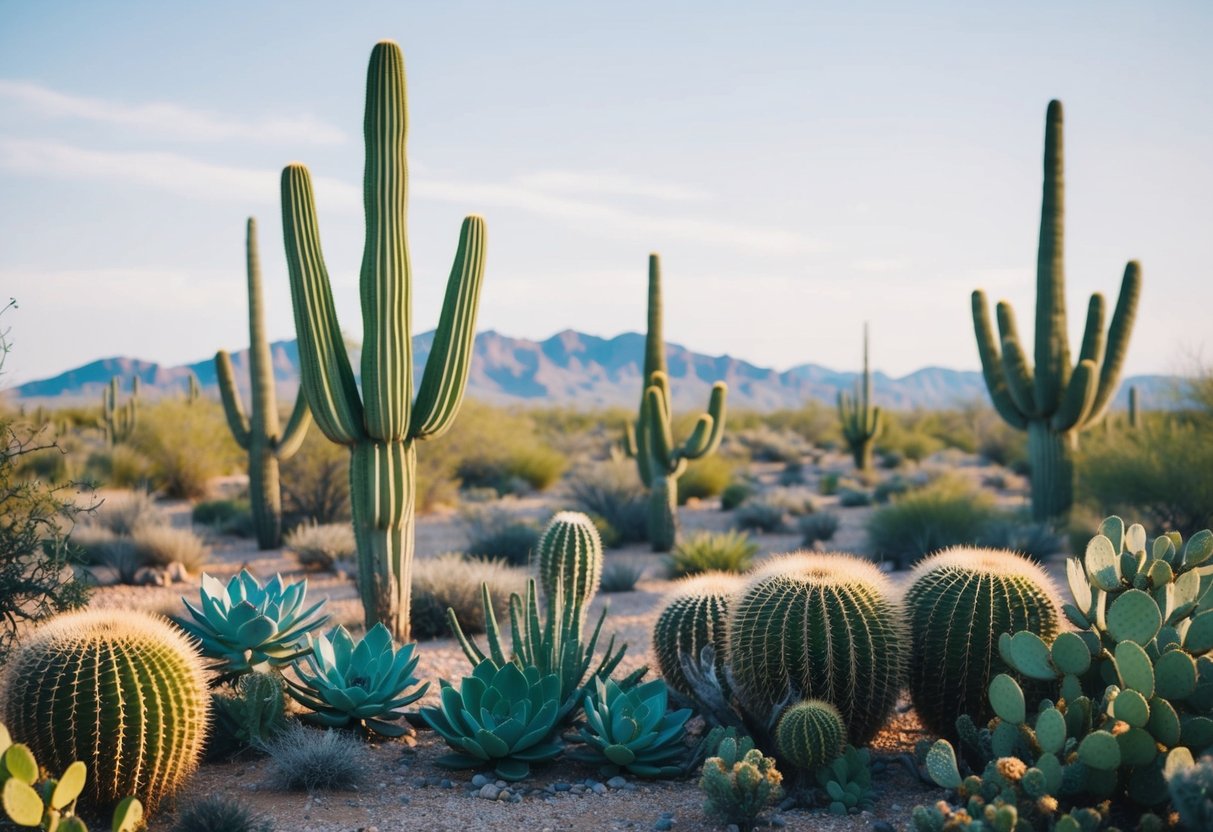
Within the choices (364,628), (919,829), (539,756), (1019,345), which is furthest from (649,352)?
(919,829)

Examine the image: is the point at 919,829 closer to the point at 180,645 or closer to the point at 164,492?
the point at 180,645

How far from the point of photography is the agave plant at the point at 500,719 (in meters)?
5.31

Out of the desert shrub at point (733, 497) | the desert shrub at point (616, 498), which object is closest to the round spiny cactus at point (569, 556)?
the desert shrub at point (616, 498)

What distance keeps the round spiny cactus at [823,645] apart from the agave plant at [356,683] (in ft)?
6.17

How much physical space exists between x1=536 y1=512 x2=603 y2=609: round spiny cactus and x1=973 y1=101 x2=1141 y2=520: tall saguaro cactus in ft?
28.6

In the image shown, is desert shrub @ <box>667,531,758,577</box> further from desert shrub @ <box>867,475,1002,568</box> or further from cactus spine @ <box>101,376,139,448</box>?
cactus spine @ <box>101,376,139,448</box>

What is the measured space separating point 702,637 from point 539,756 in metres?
1.43

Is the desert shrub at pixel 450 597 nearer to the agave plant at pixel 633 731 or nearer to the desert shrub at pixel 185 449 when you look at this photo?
the agave plant at pixel 633 731

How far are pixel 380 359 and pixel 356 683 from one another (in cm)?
269

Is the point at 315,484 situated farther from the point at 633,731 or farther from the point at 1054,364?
the point at 633,731

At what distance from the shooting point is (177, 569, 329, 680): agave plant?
5730 millimetres

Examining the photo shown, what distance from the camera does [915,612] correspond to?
18.3 feet

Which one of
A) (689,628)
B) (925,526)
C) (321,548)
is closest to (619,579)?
(321,548)

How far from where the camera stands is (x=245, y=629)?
18.6 feet
